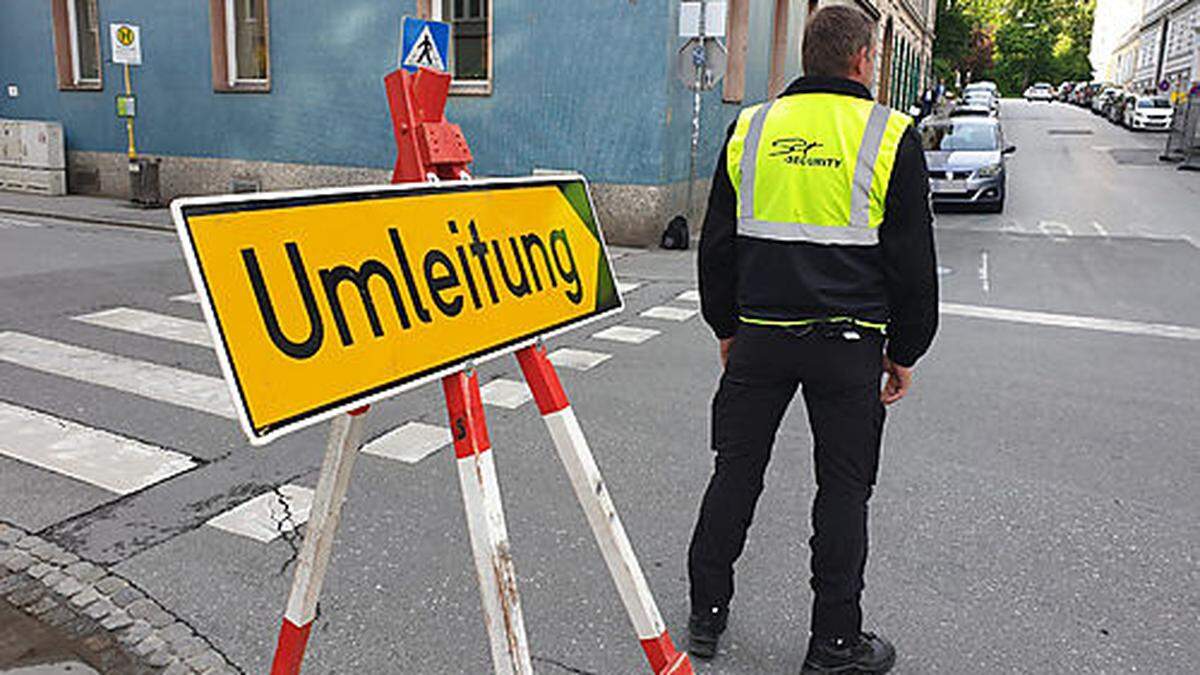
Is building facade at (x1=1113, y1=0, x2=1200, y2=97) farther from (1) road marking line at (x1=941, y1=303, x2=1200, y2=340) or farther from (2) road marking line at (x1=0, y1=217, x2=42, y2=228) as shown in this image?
(2) road marking line at (x1=0, y1=217, x2=42, y2=228)

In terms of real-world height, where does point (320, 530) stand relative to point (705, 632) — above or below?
above

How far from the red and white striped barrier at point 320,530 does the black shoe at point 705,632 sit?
129 cm

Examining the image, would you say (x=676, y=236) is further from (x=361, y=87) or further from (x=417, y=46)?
(x=417, y=46)

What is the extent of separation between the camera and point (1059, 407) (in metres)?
6.07

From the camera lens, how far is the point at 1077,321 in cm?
870

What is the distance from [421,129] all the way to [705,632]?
1.89 meters

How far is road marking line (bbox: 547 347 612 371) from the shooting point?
22.6 feet

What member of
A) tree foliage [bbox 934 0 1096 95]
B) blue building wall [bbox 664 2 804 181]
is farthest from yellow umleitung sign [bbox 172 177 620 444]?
tree foliage [bbox 934 0 1096 95]

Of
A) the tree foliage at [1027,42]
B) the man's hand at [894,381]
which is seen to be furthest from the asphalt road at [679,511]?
the tree foliage at [1027,42]

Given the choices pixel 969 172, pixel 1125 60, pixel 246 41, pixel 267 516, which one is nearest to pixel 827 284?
pixel 267 516

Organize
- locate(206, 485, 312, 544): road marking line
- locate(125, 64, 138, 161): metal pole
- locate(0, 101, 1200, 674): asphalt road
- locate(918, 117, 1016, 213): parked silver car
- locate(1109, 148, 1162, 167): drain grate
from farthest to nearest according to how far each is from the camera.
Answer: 1. locate(1109, 148, 1162, 167): drain grate
2. locate(918, 117, 1016, 213): parked silver car
3. locate(125, 64, 138, 161): metal pole
4. locate(206, 485, 312, 544): road marking line
5. locate(0, 101, 1200, 674): asphalt road

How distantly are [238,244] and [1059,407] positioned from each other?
5.64 m

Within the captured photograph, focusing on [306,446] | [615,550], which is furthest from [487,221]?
[306,446]

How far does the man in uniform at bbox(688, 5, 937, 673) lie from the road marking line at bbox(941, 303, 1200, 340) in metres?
6.37
